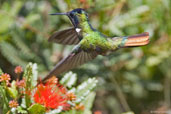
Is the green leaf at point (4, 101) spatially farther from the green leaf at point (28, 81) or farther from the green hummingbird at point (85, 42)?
the green hummingbird at point (85, 42)

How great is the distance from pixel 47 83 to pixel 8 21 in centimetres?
134

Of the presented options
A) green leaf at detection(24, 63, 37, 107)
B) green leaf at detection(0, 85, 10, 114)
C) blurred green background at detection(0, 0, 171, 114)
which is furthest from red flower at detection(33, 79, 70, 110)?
blurred green background at detection(0, 0, 171, 114)

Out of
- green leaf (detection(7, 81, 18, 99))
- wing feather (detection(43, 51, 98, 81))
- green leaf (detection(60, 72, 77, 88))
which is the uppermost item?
wing feather (detection(43, 51, 98, 81))

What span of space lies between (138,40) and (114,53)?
159cm

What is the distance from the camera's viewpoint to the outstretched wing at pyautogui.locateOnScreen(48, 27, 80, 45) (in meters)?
1.90

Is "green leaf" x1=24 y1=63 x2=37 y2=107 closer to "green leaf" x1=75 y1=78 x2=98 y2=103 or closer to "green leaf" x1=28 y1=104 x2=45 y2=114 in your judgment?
"green leaf" x1=28 y1=104 x2=45 y2=114

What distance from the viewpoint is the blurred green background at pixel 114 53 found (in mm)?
2916

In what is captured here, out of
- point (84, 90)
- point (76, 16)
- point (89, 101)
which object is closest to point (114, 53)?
point (89, 101)

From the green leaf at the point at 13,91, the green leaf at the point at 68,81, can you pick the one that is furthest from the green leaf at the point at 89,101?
the green leaf at the point at 13,91

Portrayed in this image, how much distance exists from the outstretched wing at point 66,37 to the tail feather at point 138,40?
0.34 m

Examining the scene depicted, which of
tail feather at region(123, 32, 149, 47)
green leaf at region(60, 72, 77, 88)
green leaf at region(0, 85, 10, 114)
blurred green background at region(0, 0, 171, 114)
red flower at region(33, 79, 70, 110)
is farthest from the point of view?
blurred green background at region(0, 0, 171, 114)

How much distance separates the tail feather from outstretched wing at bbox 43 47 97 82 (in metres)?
0.22

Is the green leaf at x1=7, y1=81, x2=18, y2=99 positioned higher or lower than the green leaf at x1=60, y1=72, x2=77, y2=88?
higher

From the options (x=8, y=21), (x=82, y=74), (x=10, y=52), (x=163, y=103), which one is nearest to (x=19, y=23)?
(x=8, y=21)
